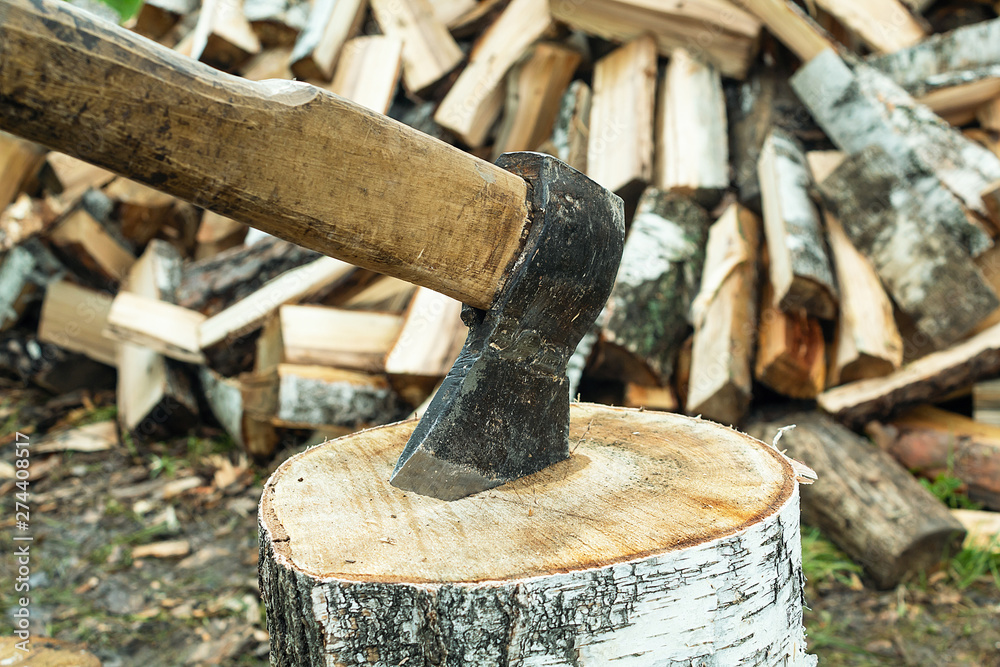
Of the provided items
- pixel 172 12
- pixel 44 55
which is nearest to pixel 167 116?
pixel 44 55

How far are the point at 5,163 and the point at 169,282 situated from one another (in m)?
1.22

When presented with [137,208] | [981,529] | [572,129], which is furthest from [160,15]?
[981,529]

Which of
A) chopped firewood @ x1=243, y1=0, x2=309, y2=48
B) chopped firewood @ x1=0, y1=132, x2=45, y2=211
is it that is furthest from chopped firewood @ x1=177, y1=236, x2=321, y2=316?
chopped firewood @ x1=243, y1=0, x2=309, y2=48

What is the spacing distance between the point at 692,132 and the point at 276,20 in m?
2.74

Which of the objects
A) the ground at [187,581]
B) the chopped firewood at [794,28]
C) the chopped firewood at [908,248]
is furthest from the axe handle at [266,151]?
the chopped firewood at [794,28]

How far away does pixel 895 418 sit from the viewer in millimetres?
3143

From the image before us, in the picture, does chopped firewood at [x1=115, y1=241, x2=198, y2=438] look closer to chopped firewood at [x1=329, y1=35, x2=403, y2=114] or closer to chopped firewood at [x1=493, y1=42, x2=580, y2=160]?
chopped firewood at [x1=329, y1=35, x2=403, y2=114]

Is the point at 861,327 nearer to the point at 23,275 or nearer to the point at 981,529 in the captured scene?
the point at 981,529

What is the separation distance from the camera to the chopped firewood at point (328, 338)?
315 cm

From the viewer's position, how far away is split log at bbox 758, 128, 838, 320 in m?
2.85

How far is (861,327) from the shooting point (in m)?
2.88

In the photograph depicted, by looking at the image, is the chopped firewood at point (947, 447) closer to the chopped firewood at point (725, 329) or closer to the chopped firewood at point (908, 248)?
the chopped firewood at point (908, 248)

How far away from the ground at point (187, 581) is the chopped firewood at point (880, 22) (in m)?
2.63

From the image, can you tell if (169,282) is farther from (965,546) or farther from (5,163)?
(965,546)
